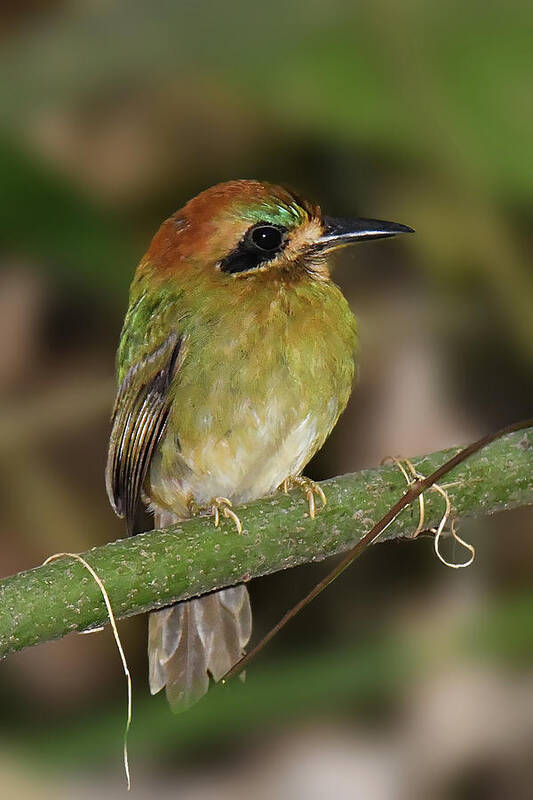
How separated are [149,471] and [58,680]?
1.11 metres

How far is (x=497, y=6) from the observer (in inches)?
27.0

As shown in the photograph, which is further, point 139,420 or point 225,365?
point 139,420

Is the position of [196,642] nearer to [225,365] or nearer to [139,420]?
[139,420]

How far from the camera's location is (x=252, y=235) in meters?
1.78

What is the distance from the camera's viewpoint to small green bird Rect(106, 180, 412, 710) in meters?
Result: 1.78

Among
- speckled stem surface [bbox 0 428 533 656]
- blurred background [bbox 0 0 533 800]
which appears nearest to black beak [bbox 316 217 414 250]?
blurred background [bbox 0 0 533 800]

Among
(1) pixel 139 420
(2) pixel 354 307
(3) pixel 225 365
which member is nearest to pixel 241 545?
(3) pixel 225 365

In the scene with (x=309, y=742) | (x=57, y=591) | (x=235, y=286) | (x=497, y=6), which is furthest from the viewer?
(x=309, y=742)

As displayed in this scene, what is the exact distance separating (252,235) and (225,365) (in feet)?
0.69

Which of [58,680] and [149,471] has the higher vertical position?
[149,471]

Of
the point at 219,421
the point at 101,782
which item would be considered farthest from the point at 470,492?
the point at 101,782

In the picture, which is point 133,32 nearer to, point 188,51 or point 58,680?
point 188,51

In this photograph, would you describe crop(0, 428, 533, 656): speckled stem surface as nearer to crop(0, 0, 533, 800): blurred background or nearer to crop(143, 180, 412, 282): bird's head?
crop(0, 0, 533, 800): blurred background

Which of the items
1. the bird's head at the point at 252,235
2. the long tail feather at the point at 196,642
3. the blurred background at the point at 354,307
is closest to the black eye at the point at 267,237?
the bird's head at the point at 252,235
